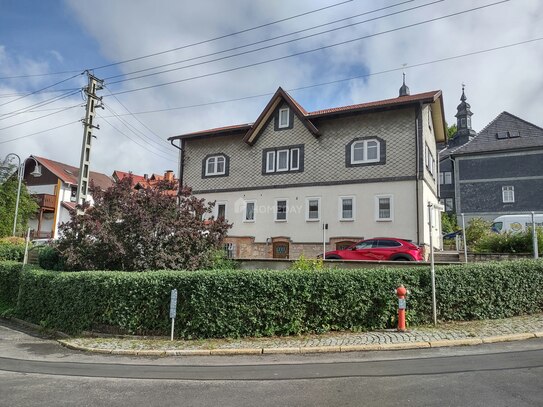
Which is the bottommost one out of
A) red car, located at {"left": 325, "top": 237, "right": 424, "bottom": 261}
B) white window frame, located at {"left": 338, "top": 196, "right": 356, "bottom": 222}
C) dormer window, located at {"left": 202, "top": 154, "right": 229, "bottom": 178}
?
red car, located at {"left": 325, "top": 237, "right": 424, "bottom": 261}

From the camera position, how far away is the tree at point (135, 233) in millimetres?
12430

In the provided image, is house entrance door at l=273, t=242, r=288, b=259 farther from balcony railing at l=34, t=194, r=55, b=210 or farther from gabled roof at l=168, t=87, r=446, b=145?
balcony railing at l=34, t=194, r=55, b=210

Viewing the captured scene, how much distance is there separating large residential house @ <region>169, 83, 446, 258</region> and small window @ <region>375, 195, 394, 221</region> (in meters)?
0.06

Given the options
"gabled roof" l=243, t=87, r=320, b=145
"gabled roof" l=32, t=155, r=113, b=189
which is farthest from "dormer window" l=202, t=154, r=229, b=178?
"gabled roof" l=32, t=155, r=113, b=189

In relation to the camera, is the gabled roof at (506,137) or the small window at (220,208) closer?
the small window at (220,208)

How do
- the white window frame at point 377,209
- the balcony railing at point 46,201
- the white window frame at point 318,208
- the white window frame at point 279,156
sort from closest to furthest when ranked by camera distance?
the white window frame at point 377,209, the white window frame at point 318,208, the white window frame at point 279,156, the balcony railing at point 46,201

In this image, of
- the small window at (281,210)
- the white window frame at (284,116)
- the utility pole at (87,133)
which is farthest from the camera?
the white window frame at (284,116)

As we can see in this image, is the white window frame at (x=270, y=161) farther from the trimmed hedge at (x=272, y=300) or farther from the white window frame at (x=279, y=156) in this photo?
the trimmed hedge at (x=272, y=300)

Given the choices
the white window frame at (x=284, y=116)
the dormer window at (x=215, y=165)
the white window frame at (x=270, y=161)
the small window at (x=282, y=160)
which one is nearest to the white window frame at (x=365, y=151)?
the small window at (x=282, y=160)

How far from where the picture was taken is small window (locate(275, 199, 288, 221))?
26.0 m

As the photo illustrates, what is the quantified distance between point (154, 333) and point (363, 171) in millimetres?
17217

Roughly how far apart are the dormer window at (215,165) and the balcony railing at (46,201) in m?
24.4

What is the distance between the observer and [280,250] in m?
25.7

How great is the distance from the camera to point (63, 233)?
13.2m
